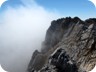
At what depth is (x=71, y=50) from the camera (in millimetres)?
33344

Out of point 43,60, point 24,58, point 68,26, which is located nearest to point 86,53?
point 43,60

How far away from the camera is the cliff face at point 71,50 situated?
29.1 m

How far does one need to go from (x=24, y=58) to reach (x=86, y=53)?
2057 centimetres

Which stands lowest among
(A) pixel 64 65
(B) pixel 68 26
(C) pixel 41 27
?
(A) pixel 64 65

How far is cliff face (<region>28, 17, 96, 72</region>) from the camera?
1145 inches

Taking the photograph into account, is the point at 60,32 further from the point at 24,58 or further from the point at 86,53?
the point at 86,53

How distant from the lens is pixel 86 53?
32.9 metres

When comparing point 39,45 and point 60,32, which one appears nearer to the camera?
point 60,32

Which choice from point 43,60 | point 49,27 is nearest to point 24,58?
point 49,27

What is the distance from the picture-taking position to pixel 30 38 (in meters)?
61.4

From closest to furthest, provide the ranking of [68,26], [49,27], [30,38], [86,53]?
[86,53] → [68,26] → [49,27] → [30,38]

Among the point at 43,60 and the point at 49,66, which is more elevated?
the point at 43,60

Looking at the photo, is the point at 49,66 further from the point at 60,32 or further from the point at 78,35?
the point at 60,32

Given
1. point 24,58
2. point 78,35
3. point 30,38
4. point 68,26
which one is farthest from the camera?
point 30,38
